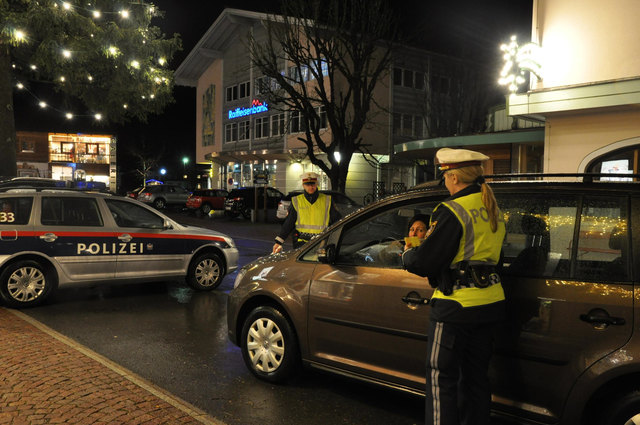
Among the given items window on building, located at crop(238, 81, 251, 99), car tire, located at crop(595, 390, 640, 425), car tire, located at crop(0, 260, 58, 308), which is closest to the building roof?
window on building, located at crop(238, 81, 251, 99)

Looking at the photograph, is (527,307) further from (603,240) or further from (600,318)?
(603,240)

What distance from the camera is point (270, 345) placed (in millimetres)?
4547

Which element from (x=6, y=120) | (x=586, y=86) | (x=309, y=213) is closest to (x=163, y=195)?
(x=6, y=120)

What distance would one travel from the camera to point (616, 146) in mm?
9977

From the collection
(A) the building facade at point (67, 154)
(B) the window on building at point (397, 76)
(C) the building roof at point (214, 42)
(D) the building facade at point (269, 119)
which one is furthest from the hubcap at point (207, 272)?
(A) the building facade at point (67, 154)

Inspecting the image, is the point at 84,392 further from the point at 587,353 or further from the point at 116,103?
the point at 116,103

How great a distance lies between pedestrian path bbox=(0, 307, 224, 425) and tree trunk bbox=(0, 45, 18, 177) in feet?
41.6

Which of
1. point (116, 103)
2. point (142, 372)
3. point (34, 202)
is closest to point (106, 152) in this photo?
point (116, 103)

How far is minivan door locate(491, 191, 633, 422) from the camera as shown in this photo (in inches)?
117

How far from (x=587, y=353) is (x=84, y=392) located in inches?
146

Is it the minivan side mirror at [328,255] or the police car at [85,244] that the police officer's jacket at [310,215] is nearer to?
the minivan side mirror at [328,255]

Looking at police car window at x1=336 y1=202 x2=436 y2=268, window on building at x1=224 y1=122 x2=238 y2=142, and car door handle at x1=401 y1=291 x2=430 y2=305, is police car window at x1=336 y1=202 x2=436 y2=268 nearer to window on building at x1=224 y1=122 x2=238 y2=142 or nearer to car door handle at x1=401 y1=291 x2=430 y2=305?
car door handle at x1=401 y1=291 x2=430 y2=305

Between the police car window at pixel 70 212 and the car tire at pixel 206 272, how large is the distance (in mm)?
1634

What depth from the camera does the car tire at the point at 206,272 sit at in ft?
28.0
